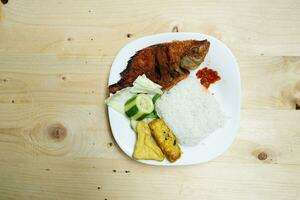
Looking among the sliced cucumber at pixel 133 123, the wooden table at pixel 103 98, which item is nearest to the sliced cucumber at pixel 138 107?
the sliced cucumber at pixel 133 123

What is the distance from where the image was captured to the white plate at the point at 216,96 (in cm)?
173

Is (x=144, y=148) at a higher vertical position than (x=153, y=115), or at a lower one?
lower

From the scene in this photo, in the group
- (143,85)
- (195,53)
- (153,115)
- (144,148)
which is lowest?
(144,148)

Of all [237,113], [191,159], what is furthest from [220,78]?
[191,159]

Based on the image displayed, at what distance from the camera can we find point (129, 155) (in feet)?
5.81

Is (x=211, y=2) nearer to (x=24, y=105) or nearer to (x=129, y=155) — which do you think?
(x=129, y=155)

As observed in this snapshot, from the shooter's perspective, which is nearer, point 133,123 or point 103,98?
point 133,123

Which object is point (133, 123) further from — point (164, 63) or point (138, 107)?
point (164, 63)

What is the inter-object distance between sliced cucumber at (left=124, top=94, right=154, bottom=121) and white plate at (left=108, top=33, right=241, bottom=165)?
6cm

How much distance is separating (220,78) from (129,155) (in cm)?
57

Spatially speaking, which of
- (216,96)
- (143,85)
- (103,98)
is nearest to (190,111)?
(216,96)

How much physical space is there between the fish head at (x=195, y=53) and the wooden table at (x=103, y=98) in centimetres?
21

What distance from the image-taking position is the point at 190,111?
1802 millimetres

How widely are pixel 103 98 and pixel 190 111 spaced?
0.46 m
